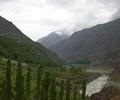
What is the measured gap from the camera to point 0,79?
489ft

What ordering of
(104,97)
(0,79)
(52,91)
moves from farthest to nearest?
(104,97), (0,79), (52,91)

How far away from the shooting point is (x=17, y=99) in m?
110

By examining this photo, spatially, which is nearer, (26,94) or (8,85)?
(8,85)

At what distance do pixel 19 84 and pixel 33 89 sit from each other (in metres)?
43.4

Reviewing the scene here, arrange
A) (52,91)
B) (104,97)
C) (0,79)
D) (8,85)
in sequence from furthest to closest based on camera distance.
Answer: (104,97)
(0,79)
(52,91)
(8,85)

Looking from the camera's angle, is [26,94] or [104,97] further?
[104,97]

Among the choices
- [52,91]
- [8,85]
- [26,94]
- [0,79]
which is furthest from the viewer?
[0,79]

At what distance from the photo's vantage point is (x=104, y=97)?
167m

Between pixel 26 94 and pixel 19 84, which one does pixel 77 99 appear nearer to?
pixel 26 94

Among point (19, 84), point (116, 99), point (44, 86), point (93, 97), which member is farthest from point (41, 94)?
point (93, 97)

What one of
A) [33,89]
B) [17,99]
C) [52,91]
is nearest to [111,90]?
[33,89]

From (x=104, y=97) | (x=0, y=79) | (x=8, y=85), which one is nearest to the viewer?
(x=8, y=85)

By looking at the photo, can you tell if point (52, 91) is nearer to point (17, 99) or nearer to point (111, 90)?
point (17, 99)

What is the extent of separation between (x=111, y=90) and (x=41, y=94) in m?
60.8
